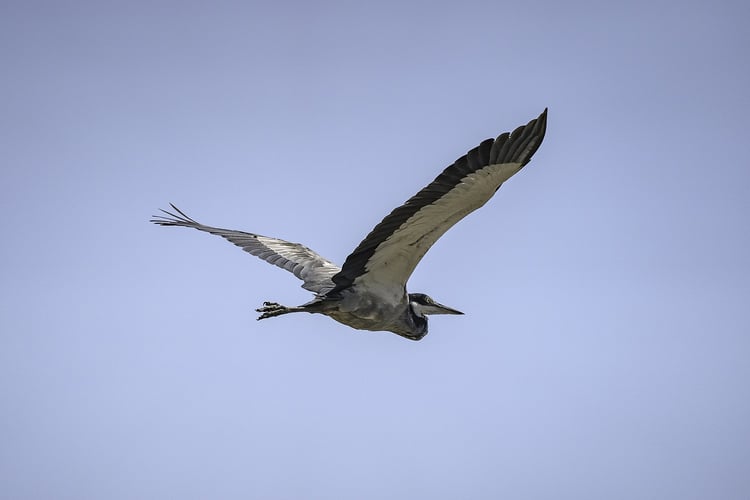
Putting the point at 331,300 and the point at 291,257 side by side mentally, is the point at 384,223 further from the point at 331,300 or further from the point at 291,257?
the point at 291,257

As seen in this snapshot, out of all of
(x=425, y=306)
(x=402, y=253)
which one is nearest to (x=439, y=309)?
(x=425, y=306)

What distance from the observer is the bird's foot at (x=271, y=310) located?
10078 mm

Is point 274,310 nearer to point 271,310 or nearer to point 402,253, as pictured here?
point 271,310

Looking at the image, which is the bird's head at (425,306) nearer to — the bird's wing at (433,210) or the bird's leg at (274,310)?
the bird's wing at (433,210)

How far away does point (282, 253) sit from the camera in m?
12.8

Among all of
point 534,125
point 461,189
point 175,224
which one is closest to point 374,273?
point 461,189

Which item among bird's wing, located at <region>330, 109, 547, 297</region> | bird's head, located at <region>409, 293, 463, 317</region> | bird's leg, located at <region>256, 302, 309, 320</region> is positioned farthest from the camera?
bird's head, located at <region>409, 293, 463, 317</region>

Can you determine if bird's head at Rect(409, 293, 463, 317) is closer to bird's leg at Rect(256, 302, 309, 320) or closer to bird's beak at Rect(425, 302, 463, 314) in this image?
bird's beak at Rect(425, 302, 463, 314)

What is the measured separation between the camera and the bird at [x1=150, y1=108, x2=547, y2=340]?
27.7 feet

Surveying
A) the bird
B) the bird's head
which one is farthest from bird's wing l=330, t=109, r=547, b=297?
the bird's head

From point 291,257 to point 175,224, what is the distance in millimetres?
2076

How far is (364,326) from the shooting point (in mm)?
10867

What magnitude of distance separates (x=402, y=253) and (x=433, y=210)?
1.11 m

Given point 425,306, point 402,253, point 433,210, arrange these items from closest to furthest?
point 433,210 < point 402,253 < point 425,306
